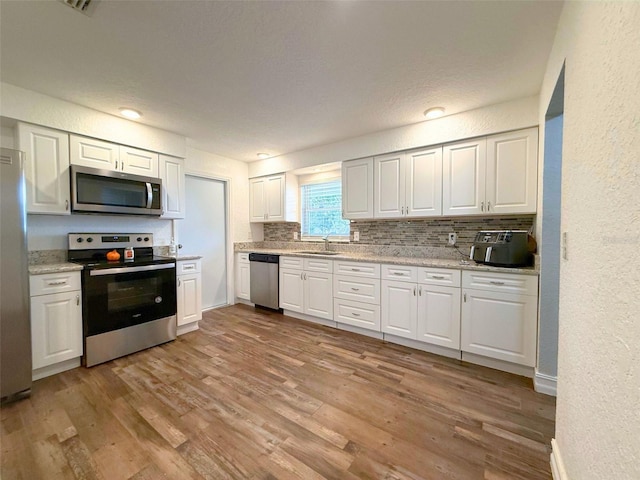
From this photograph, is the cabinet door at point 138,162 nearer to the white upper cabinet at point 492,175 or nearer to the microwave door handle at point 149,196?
the microwave door handle at point 149,196

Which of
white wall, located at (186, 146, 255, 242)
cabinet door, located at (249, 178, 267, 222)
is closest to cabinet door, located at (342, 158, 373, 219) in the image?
cabinet door, located at (249, 178, 267, 222)

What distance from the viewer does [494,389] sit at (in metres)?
2.00

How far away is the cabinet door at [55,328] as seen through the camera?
2.08 meters

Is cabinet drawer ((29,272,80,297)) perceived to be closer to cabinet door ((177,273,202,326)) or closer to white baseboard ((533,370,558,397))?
cabinet door ((177,273,202,326))

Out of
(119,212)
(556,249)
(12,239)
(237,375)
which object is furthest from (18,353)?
(556,249)

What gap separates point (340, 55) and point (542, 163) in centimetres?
173

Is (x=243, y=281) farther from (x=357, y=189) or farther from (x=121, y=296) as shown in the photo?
(x=357, y=189)

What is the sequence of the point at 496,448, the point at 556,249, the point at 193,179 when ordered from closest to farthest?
the point at 496,448 < the point at 556,249 < the point at 193,179

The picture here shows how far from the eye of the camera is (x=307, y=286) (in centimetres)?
347

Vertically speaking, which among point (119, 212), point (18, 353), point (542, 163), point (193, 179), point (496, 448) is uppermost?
point (193, 179)

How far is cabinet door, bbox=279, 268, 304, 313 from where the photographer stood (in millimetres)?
3541

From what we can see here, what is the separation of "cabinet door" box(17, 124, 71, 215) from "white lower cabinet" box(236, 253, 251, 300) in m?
2.18

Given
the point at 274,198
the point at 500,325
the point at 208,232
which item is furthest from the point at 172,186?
the point at 500,325

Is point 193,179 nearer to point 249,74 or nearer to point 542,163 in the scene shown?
point 249,74
